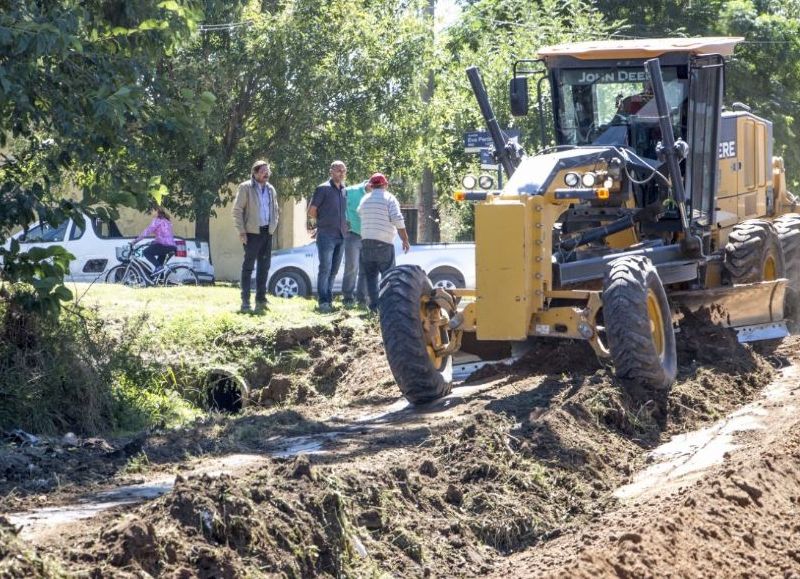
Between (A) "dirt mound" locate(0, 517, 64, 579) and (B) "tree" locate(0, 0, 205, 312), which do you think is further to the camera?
(B) "tree" locate(0, 0, 205, 312)

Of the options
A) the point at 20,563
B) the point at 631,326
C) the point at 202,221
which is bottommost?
Result: the point at 20,563

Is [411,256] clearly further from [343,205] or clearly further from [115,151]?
[115,151]

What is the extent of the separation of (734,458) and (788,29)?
988 inches

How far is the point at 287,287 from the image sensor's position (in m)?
22.2

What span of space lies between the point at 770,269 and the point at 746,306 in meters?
1.38

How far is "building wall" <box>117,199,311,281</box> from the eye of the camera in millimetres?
30812

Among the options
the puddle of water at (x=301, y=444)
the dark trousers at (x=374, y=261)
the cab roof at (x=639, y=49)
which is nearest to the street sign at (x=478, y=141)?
the cab roof at (x=639, y=49)

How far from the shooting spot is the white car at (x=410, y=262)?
2105 centimetres

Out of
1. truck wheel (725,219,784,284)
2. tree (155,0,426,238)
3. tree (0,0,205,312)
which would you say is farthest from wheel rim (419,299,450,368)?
tree (155,0,426,238)

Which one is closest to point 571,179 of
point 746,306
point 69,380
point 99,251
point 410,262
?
point 746,306

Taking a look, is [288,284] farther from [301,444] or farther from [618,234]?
[301,444]

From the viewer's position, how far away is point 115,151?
38.5 ft

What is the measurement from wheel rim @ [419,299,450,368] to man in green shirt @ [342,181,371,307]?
5.61 metres

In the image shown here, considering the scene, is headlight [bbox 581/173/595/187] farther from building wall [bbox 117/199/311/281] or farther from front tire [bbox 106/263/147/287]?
building wall [bbox 117/199/311/281]
